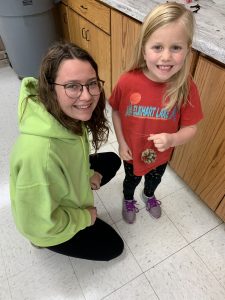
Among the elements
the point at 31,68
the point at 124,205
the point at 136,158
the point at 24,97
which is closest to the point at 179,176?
the point at 124,205

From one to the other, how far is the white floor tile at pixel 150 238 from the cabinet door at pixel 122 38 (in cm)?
83

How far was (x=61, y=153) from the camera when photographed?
67cm

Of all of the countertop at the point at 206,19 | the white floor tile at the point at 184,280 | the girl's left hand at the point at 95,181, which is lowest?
the white floor tile at the point at 184,280

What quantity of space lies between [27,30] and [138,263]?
165 cm

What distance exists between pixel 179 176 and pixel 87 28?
1.10 metres

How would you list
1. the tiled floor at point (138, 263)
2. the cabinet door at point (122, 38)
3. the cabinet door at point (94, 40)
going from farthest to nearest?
the cabinet door at point (94, 40) → the cabinet door at point (122, 38) → the tiled floor at point (138, 263)

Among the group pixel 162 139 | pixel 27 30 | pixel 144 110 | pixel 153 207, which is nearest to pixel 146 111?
pixel 144 110

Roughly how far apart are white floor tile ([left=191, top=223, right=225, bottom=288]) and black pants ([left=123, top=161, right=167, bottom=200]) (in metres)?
0.32

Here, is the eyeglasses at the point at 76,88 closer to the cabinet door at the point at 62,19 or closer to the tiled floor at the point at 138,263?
the tiled floor at the point at 138,263

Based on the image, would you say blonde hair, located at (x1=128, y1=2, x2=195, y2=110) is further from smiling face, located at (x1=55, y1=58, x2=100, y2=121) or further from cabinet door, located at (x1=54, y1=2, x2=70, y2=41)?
cabinet door, located at (x1=54, y1=2, x2=70, y2=41)

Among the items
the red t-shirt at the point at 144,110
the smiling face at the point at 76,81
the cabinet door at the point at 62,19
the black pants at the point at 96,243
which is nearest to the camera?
the smiling face at the point at 76,81

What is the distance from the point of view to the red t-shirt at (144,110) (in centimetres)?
76

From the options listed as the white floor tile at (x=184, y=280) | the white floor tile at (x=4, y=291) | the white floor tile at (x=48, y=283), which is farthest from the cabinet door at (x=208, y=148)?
the white floor tile at (x=4, y=291)

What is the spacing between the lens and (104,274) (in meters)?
1.01
